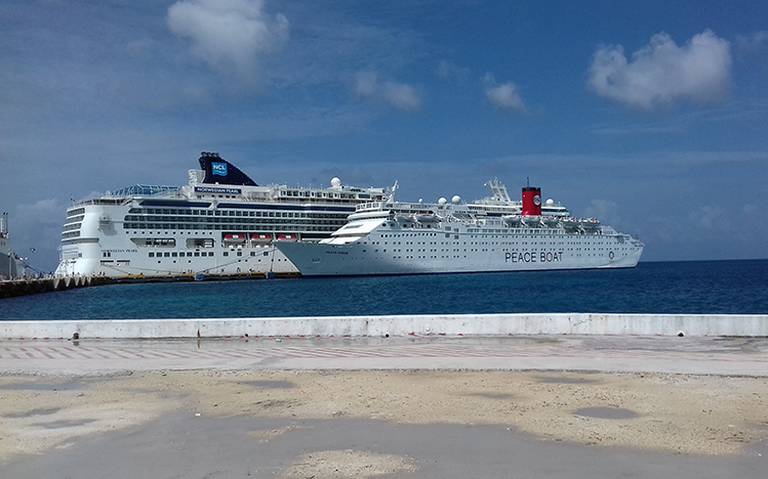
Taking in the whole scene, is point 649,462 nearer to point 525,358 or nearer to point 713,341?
point 525,358

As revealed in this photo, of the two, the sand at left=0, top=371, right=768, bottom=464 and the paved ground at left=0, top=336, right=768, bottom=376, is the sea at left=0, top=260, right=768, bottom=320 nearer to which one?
the paved ground at left=0, top=336, right=768, bottom=376

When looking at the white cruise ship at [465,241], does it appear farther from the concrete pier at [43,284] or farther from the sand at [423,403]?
the sand at [423,403]

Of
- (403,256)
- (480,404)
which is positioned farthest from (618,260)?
(480,404)

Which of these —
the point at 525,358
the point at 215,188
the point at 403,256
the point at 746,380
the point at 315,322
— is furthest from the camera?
the point at 215,188

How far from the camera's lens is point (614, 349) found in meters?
10.0

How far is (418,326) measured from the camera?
12.2 metres

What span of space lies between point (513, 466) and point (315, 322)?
26.4 feet

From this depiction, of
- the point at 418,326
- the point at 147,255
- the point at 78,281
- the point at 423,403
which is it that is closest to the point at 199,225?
the point at 147,255

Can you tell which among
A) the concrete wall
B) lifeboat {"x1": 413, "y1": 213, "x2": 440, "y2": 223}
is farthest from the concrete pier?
the concrete wall

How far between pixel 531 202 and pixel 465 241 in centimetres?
1100

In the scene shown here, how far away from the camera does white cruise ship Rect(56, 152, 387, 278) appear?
178 ft

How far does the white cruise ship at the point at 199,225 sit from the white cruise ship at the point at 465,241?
4980mm

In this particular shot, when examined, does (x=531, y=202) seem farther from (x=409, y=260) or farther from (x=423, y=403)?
(x=423, y=403)

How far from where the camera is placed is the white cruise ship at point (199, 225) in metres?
54.2
